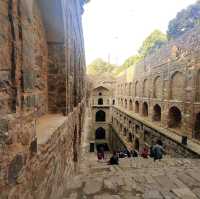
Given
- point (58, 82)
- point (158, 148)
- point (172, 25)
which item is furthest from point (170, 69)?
point (172, 25)

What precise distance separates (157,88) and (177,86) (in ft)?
8.95

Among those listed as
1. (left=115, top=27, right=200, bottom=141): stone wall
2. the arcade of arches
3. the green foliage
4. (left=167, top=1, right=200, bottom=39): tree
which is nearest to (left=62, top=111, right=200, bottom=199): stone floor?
the arcade of arches

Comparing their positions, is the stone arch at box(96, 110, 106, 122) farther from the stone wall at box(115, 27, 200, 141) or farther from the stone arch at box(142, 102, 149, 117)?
the stone wall at box(115, 27, 200, 141)

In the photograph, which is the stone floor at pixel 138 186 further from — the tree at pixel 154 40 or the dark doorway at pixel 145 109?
the tree at pixel 154 40

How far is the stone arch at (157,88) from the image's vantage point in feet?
41.2

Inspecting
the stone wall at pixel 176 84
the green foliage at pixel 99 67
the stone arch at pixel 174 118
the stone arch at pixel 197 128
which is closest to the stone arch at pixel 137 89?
the stone wall at pixel 176 84

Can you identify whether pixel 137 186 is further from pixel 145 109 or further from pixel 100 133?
pixel 100 133

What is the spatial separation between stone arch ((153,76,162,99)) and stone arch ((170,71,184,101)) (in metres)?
1.48

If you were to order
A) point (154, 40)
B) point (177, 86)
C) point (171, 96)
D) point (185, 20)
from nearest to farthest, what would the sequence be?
point (177, 86)
point (171, 96)
point (185, 20)
point (154, 40)

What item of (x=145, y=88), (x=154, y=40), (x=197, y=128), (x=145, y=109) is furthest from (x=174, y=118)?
(x=154, y=40)

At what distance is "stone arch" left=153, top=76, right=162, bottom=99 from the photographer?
12547mm

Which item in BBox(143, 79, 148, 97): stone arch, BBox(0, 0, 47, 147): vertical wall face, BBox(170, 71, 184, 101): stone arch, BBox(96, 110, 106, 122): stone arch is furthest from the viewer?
BBox(96, 110, 106, 122): stone arch

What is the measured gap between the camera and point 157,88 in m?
13.2

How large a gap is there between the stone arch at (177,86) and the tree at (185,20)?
17.9 metres
